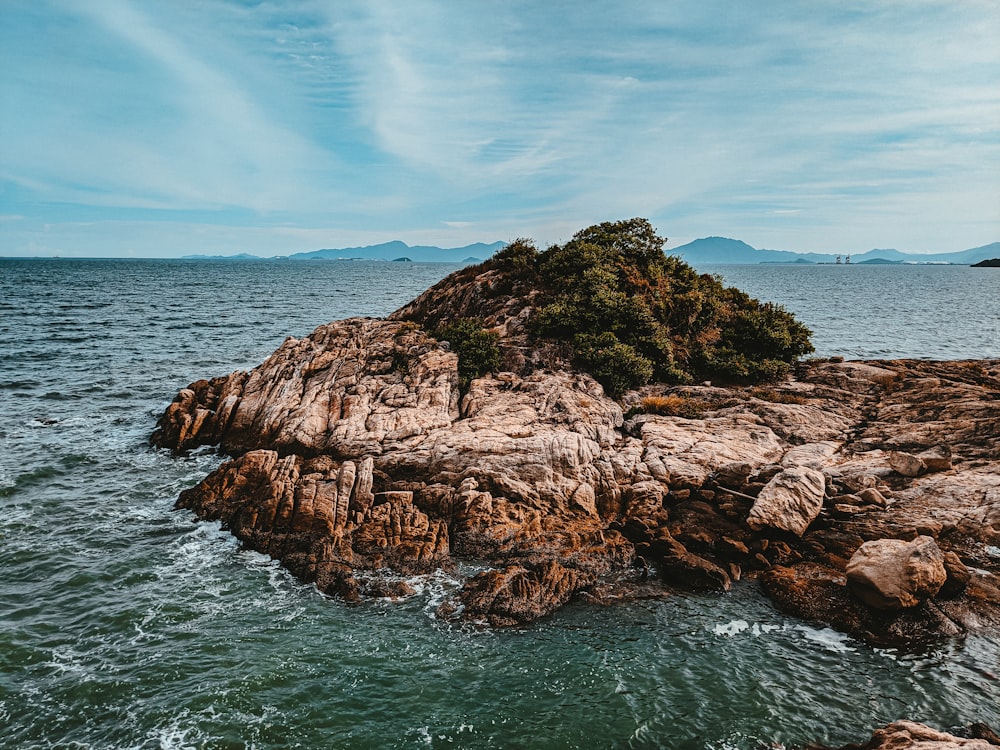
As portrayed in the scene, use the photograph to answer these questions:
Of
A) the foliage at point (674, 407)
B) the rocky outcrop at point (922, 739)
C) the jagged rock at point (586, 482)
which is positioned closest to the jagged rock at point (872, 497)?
the jagged rock at point (586, 482)

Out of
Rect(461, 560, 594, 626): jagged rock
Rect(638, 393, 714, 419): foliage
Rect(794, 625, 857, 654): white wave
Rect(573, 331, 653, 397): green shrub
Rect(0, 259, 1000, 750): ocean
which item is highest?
Rect(573, 331, 653, 397): green shrub

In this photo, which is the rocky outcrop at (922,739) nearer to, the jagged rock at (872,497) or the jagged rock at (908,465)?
the jagged rock at (872,497)

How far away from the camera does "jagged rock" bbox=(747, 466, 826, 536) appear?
18594 mm

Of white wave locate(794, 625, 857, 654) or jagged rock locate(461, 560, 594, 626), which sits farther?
jagged rock locate(461, 560, 594, 626)

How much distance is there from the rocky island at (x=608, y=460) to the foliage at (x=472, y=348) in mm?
117

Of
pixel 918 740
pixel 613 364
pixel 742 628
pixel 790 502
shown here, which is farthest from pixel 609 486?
pixel 918 740

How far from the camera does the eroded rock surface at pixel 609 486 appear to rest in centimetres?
1716

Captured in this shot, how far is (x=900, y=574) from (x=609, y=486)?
9203 millimetres

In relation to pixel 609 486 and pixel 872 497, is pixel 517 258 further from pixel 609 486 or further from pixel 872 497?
pixel 872 497

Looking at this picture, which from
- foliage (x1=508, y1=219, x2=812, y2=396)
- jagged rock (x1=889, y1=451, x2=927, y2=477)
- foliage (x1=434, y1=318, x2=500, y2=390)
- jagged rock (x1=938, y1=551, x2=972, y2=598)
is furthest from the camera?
foliage (x1=508, y1=219, x2=812, y2=396)

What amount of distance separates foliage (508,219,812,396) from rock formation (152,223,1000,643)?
1.52 m

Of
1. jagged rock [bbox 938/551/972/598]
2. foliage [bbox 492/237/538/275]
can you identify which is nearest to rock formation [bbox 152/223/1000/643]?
jagged rock [bbox 938/551/972/598]

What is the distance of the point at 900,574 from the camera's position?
14.9 metres

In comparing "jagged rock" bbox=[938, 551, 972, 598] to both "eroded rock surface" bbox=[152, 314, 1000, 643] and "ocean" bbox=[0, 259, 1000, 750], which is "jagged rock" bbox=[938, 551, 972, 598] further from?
"ocean" bbox=[0, 259, 1000, 750]
